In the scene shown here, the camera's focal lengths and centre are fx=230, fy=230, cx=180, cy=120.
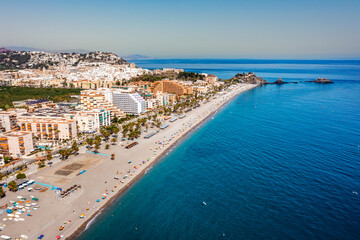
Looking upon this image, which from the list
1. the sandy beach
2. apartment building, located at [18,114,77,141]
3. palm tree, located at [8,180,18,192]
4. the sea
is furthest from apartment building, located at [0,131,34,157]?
the sea

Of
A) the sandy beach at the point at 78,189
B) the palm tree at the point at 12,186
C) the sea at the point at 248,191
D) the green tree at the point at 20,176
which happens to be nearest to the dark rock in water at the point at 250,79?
the sea at the point at 248,191

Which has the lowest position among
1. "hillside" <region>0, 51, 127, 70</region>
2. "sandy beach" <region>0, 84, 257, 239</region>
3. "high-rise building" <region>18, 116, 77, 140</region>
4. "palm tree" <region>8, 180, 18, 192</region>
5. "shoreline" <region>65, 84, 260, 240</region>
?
"shoreline" <region>65, 84, 260, 240</region>

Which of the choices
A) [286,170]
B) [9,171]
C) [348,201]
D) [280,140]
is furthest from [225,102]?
[9,171]

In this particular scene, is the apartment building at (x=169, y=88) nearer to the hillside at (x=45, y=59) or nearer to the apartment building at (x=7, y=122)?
the apartment building at (x=7, y=122)

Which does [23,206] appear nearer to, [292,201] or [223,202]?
[223,202]

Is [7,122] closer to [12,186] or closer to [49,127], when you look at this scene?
[49,127]

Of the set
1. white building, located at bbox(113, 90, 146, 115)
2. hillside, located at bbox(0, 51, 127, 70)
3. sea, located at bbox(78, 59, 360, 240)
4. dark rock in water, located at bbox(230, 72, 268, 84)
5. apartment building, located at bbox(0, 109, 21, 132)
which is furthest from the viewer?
hillside, located at bbox(0, 51, 127, 70)

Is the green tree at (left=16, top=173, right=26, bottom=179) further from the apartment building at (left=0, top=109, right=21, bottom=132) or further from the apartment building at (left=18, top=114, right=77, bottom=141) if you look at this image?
the apartment building at (left=0, top=109, right=21, bottom=132)
